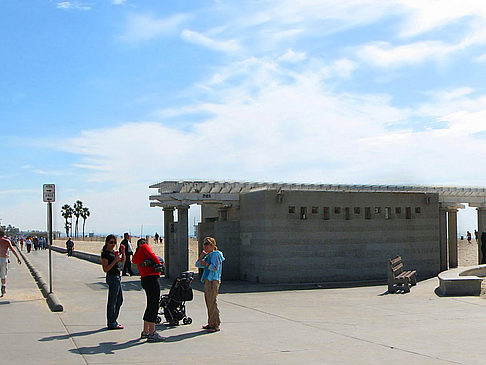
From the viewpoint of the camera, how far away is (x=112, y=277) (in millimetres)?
10539

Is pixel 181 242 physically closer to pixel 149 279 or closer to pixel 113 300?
pixel 113 300

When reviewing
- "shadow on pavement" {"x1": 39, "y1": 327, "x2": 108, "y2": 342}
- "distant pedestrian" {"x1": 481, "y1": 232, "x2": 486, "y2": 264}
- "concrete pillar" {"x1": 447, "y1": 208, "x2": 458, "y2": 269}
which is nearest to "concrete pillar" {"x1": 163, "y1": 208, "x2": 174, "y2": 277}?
"shadow on pavement" {"x1": 39, "y1": 327, "x2": 108, "y2": 342}

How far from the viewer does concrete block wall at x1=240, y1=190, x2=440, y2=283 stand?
61.2 ft

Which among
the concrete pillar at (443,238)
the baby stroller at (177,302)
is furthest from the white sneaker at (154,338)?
the concrete pillar at (443,238)

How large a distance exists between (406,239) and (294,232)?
4488 mm

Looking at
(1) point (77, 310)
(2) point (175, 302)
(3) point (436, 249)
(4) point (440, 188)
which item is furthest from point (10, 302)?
(4) point (440, 188)

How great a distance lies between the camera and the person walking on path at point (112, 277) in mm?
10227

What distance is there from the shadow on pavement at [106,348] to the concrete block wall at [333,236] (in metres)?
9.80

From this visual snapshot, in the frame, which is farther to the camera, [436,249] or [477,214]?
[477,214]

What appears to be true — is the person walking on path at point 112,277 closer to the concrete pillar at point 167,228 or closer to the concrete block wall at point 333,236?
the concrete block wall at point 333,236

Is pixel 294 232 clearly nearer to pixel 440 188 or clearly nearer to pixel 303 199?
pixel 303 199

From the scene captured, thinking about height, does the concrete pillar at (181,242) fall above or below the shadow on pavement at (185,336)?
above

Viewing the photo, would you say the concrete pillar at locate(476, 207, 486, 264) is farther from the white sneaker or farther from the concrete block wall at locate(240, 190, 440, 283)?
the white sneaker

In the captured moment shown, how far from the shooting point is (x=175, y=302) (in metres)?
10.9
